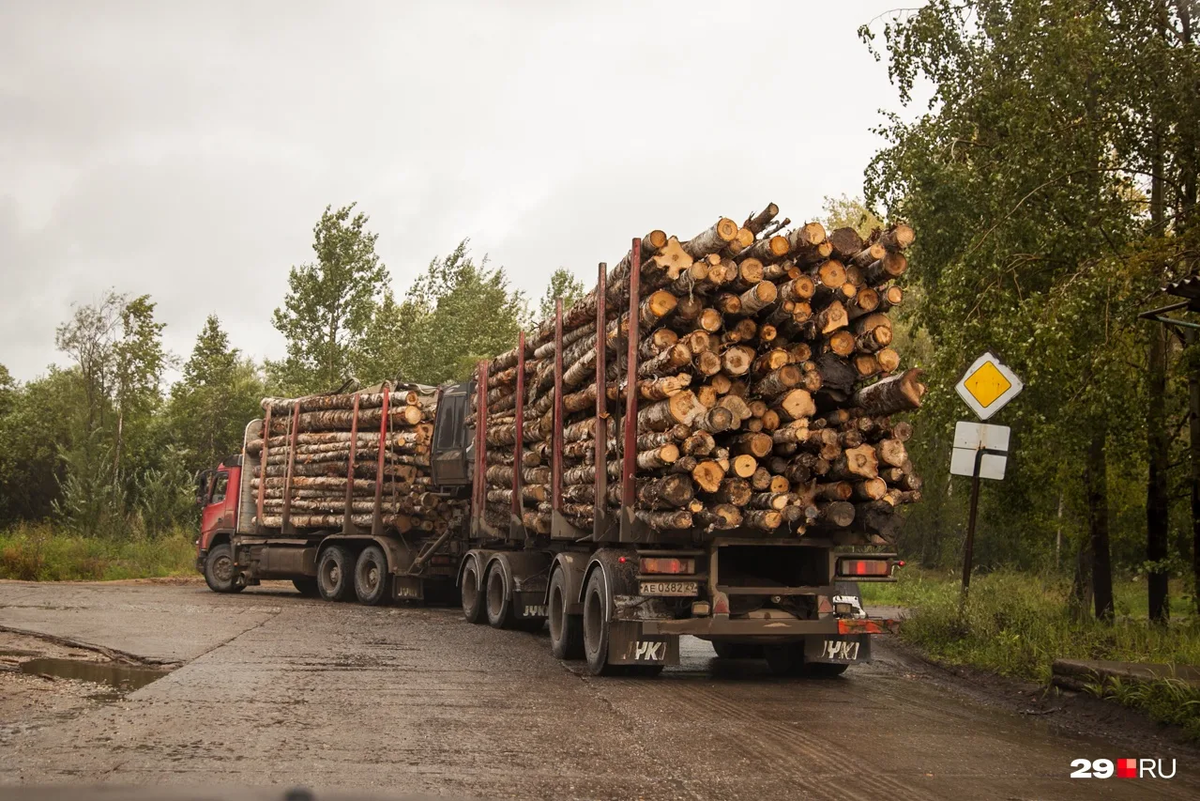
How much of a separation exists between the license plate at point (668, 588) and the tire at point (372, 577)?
33.9 ft

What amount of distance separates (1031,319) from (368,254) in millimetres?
27936

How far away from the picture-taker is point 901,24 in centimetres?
1700

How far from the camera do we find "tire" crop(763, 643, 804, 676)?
1158 cm

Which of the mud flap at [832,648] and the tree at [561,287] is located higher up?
the tree at [561,287]

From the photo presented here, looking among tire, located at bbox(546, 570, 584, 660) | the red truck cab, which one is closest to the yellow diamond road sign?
tire, located at bbox(546, 570, 584, 660)

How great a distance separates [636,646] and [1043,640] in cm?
382

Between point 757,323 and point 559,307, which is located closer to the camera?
point 757,323

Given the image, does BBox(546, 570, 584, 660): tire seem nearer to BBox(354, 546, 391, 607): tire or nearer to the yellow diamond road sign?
the yellow diamond road sign

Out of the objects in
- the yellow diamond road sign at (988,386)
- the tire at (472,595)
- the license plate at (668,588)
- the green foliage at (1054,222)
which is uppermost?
the green foliage at (1054,222)

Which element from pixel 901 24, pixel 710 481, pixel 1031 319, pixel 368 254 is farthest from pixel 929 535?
pixel 710 481

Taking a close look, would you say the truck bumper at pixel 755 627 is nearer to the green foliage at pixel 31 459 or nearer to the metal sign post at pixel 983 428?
the metal sign post at pixel 983 428

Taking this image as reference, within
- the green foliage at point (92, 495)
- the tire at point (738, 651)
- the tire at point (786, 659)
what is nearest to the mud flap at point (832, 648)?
the tire at point (786, 659)

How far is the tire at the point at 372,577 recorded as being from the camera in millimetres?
19969

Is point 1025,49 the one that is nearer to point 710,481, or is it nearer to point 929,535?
point 710,481
